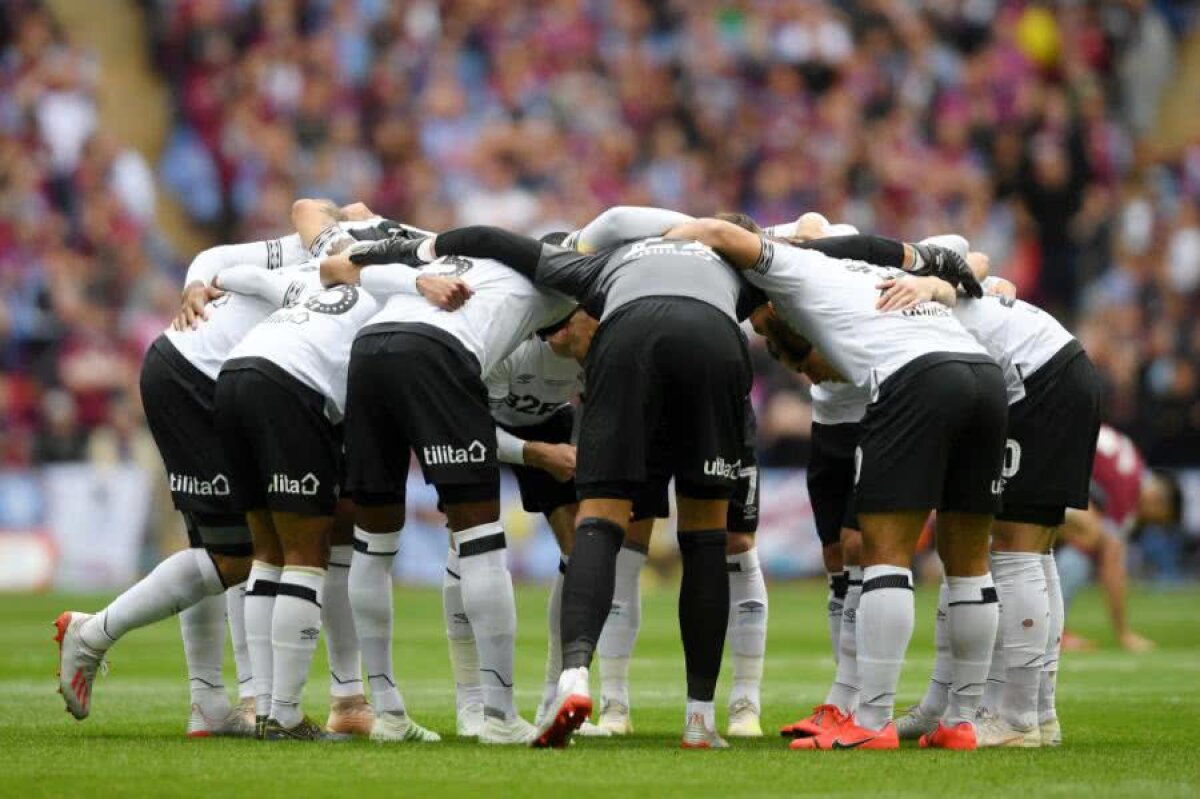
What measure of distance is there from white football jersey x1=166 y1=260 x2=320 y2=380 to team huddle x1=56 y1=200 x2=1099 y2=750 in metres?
0.01

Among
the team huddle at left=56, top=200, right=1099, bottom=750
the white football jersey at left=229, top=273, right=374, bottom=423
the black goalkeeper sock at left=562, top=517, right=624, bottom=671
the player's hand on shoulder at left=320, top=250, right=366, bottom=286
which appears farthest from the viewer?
the player's hand on shoulder at left=320, top=250, right=366, bottom=286

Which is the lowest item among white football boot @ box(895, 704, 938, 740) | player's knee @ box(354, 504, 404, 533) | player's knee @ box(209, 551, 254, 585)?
white football boot @ box(895, 704, 938, 740)

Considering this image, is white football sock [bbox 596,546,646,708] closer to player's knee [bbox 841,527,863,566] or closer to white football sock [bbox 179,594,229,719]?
player's knee [bbox 841,527,863,566]

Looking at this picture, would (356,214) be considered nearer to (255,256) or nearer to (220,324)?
(255,256)

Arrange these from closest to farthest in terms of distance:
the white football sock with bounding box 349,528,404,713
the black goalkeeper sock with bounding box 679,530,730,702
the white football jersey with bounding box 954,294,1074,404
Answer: the black goalkeeper sock with bounding box 679,530,730,702
the white football sock with bounding box 349,528,404,713
the white football jersey with bounding box 954,294,1074,404

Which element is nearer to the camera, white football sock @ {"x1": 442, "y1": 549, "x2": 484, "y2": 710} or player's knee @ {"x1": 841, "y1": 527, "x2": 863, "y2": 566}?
white football sock @ {"x1": 442, "y1": 549, "x2": 484, "y2": 710}

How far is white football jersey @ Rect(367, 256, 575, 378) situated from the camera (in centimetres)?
838

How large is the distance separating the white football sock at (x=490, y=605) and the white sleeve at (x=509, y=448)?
1.05 metres

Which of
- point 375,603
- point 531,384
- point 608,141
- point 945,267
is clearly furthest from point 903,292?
point 608,141

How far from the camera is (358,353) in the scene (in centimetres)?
827

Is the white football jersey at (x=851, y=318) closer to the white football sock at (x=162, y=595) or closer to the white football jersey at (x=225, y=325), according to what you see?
the white football jersey at (x=225, y=325)

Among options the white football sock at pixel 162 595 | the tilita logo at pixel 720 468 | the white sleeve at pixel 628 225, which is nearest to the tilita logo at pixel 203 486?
the white football sock at pixel 162 595

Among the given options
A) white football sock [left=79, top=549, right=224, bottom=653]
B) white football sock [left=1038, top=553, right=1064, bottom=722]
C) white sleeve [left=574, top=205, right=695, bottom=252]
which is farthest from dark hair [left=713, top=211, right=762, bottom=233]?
white football sock [left=79, top=549, right=224, bottom=653]

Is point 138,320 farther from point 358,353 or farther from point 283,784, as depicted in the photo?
point 283,784
